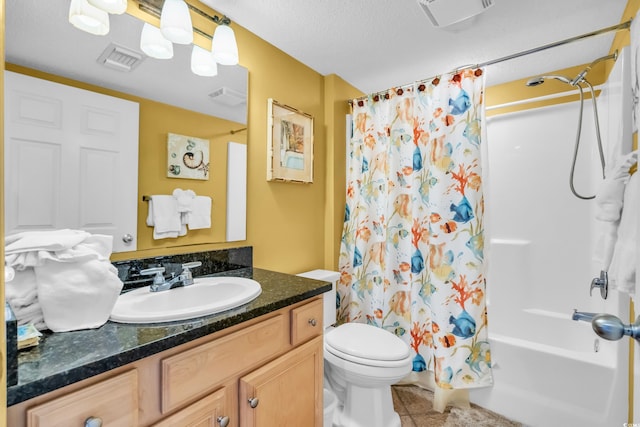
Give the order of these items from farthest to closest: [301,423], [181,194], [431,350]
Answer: [431,350] < [181,194] < [301,423]

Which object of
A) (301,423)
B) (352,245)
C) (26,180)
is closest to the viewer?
(26,180)

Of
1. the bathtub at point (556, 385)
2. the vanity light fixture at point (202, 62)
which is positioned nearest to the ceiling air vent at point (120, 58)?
the vanity light fixture at point (202, 62)

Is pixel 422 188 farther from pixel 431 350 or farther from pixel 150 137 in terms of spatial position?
pixel 150 137

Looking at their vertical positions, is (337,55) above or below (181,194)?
above

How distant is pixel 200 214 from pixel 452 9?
1574 mm

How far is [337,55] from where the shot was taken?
6.47ft

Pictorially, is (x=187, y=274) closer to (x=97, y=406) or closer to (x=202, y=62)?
(x=97, y=406)

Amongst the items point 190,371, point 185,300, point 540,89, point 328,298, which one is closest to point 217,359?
point 190,371

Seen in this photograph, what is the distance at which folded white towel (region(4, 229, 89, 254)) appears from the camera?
75 centimetres

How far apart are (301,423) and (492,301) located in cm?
190

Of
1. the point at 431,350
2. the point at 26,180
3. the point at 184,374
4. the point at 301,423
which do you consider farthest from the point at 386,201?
the point at 26,180

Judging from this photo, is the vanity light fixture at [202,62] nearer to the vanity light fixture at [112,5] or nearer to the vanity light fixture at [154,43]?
the vanity light fixture at [154,43]

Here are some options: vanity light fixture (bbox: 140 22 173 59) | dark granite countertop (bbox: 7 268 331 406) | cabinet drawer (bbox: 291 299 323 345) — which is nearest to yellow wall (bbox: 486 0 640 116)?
cabinet drawer (bbox: 291 299 323 345)

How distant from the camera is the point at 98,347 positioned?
0.70 m
